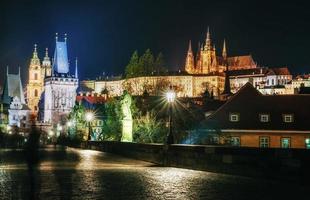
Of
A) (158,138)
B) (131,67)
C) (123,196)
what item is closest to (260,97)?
(158,138)

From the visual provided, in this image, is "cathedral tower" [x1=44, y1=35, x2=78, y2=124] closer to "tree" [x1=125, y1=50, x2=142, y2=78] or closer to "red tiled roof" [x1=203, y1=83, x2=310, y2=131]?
"tree" [x1=125, y1=50, x2=142, y2=78]

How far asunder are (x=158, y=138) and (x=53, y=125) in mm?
120839

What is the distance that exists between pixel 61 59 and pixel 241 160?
168m

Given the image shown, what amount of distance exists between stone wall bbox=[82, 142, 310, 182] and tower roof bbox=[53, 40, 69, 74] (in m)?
154

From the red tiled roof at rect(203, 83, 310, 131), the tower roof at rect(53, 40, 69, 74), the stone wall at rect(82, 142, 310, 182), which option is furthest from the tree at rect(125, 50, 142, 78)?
the stone wall at rect(82, 142, 310, 182)

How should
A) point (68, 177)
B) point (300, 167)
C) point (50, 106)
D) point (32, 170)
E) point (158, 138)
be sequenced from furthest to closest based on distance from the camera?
point (50, 106), point (158, 138), point (68, 177), point (300, 167), point (32, 170)

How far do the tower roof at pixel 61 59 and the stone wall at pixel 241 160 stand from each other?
504 feet

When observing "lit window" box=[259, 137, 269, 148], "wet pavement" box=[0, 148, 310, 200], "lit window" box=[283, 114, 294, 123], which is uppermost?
"lit window" box=[283, 114, 294, 123]

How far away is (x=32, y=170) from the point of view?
15828 mm

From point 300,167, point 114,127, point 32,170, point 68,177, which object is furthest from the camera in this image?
point 114,127

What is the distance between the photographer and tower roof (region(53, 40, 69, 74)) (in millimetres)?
182625

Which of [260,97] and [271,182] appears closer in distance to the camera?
[271,182]

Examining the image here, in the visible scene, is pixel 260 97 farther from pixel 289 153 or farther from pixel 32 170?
pixel 32 170

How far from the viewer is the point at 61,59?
186750mm
